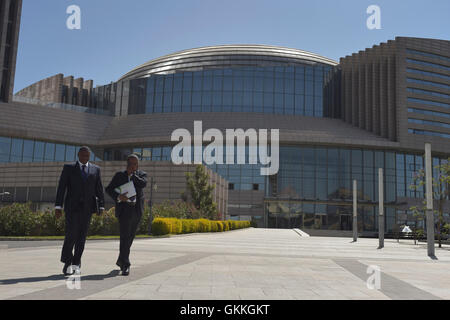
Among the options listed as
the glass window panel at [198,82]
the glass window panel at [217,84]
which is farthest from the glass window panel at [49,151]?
the glass window panel at [217,84]

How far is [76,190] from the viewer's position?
6.91 m

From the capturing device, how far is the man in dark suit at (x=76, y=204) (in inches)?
268

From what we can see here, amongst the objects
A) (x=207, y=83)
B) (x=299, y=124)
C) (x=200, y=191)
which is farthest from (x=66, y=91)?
(x=200, y=191)

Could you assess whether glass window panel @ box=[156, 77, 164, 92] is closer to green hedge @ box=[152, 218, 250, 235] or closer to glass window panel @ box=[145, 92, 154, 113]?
glass window panel @ box=[145, 92, 154, 113]

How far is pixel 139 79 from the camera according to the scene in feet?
234

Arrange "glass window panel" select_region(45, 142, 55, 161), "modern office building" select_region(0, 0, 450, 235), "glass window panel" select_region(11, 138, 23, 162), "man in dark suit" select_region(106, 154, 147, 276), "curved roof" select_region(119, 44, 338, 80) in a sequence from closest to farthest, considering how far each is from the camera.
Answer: "man in dark suit" select_region(106, 154, 147, 276), "glass window panel" select_region(11, 138, 23, 162), "modern office building" select_region(0, 0, 450, 235), "glass window panel" select_region(45, 142, 55, 161), "curved roof" select_region(119, 44, 338, 80)

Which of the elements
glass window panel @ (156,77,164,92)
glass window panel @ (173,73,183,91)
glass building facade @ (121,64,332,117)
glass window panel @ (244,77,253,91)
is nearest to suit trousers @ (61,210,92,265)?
glass building facade @ (121,64,332,117)

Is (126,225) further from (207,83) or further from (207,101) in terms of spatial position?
(207,83)

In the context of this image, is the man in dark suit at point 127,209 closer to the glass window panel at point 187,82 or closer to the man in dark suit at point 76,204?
the man in dark suit at point 76,204

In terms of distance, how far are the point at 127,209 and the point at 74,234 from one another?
913 mm

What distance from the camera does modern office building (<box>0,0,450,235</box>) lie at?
199 ft

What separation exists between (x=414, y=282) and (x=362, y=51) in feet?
215

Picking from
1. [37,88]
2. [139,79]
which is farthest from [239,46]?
[37,88]

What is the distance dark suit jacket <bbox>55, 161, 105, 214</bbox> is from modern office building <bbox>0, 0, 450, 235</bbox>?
5280 cm
